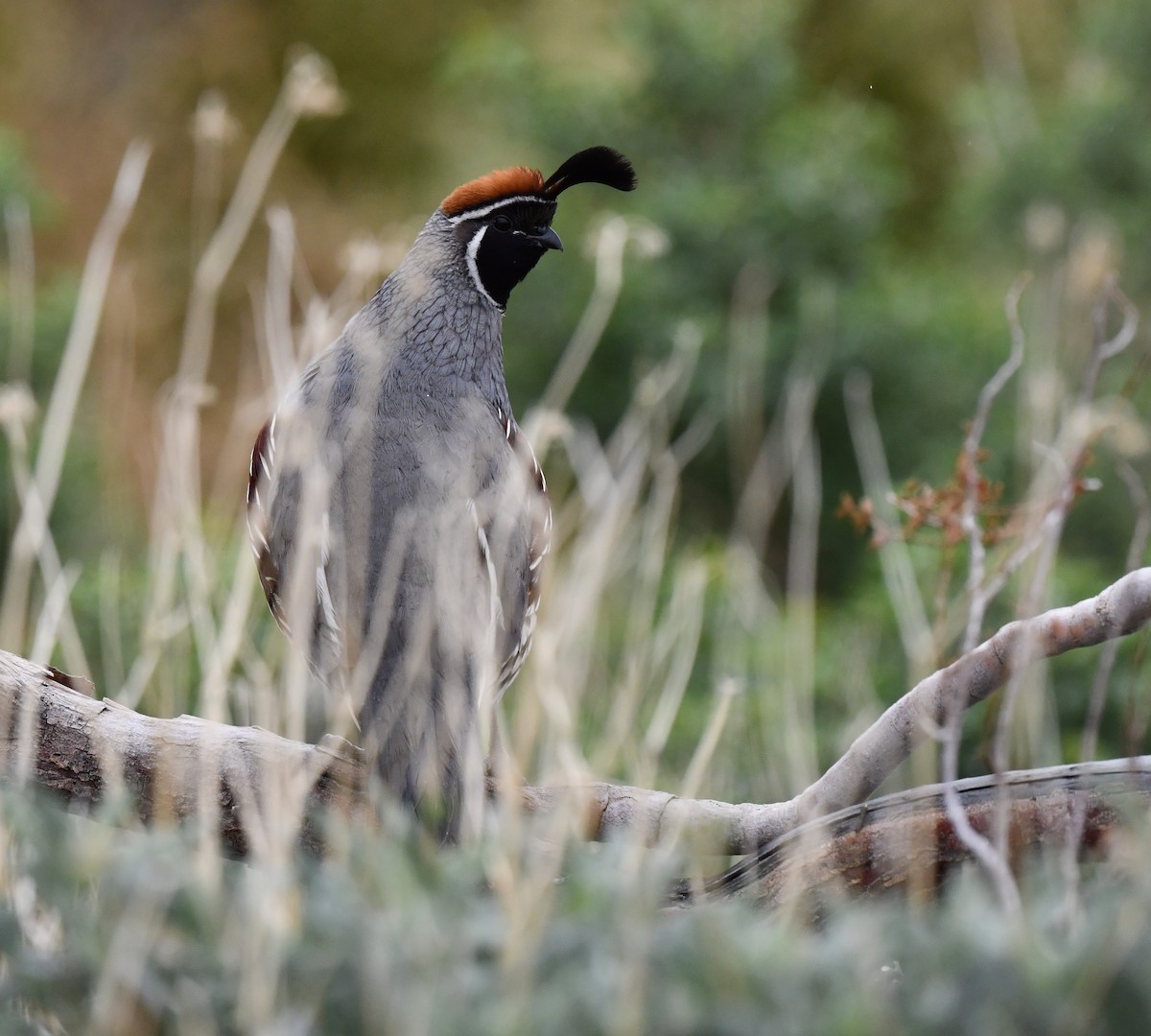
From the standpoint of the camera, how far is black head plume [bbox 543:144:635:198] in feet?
8.72

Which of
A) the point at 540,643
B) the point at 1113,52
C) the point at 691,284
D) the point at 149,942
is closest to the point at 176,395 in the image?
the point at 540,643

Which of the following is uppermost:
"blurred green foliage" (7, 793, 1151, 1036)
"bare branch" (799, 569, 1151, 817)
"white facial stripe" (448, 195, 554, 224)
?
"white facial stripe" (448, 195, 554, 224)

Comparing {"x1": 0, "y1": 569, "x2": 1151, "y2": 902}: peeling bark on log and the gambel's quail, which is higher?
the gambel's quail

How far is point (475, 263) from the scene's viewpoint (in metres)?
2.62

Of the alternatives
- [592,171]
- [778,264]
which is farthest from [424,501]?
[778,264]

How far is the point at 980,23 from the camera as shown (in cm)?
711

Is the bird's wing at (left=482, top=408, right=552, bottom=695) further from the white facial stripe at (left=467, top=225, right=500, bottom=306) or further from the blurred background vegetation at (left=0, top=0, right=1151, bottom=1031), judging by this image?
the blurred background vegetation at (left=0, top=0, right=1151, bottom=1031)

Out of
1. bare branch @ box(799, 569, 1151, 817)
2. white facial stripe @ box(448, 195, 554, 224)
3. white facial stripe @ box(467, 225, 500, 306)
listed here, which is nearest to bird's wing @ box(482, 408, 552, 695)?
white facial stripe @ box(467, 225, 500, 306)

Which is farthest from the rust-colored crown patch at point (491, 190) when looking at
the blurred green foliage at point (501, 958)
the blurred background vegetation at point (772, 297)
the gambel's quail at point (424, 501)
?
the blurred green foliage at point (501, 958)

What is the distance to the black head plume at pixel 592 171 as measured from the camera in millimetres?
2658

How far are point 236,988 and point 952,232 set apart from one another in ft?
17.4

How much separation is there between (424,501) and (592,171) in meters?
0.84

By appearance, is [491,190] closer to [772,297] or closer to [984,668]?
[984,668]

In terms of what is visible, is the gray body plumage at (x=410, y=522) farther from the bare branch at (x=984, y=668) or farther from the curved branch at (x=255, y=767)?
the bare branch at (x=984, y=668)
